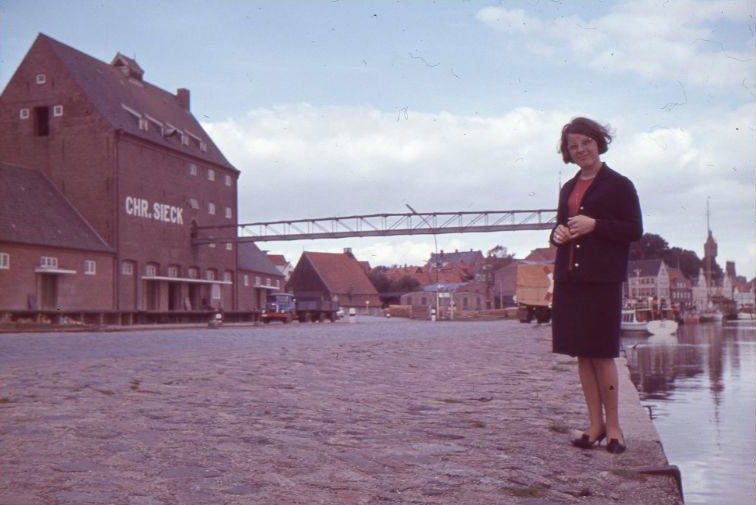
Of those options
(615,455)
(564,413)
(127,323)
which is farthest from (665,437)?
(127,323)

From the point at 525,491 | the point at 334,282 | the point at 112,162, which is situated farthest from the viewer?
the point at 334,282

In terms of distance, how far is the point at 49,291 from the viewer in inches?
1455

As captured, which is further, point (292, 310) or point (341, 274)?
point (341, 274)

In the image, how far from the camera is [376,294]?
318 feet

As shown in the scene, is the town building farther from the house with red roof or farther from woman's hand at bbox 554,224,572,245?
woman's hand at bbox 554,224,572,245

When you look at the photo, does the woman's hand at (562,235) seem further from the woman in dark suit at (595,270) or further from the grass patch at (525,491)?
the grass patch at (525,491)

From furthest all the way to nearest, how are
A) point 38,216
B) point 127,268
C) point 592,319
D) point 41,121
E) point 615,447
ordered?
point 41,121 → point 127,268 → point 38,216 → point 592,319 → point 615,447

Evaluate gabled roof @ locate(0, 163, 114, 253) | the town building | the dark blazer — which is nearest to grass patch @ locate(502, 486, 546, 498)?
the dark blazer

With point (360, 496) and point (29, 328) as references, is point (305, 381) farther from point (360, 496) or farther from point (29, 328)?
point (29, 328)

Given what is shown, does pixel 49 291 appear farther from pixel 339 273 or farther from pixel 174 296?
pixel 339 273

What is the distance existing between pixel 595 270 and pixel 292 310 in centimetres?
4584

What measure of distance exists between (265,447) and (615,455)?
1.71 m

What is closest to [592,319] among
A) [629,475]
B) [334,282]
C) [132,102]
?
[629,475]

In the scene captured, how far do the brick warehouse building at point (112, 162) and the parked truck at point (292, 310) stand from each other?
4.34m
